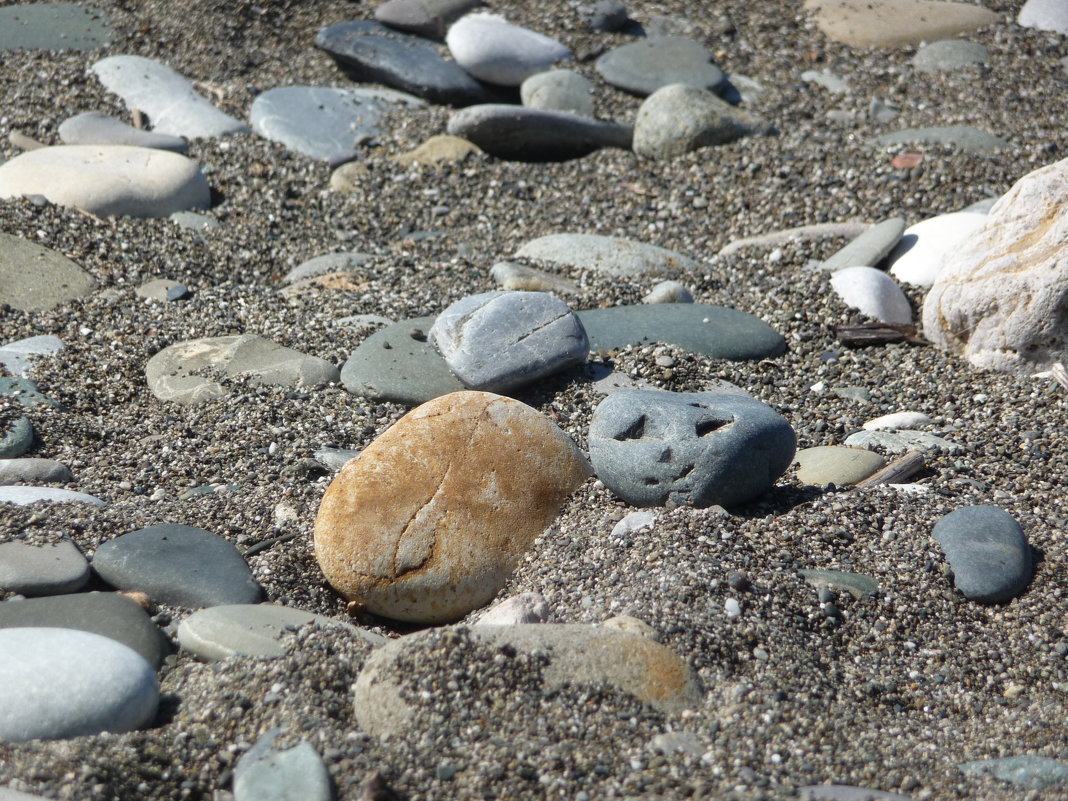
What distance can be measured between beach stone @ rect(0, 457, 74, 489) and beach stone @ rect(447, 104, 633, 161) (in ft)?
12.4

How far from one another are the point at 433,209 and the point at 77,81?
8.96 ft

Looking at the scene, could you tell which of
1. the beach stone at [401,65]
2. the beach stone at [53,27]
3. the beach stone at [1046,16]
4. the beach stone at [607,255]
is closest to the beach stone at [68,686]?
the beach stone at [607,255]

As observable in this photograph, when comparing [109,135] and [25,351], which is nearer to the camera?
[25,351]

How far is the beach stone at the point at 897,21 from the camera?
7.57 metres

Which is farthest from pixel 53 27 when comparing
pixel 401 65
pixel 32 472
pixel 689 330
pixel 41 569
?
pixel 41 569

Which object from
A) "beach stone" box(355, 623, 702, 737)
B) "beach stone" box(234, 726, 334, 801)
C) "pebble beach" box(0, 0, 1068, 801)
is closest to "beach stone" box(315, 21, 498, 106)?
"pebble beach" box(0, 0, 1068, 801)

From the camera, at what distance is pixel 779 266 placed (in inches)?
204

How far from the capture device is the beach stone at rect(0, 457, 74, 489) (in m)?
3.27

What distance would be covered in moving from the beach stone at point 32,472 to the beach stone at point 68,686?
1131mm

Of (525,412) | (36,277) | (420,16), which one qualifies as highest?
(525,412)

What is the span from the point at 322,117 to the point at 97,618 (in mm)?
4817

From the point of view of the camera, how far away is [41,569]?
105 inches

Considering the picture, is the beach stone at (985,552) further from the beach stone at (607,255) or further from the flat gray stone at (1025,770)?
the beach stone at (607,255)

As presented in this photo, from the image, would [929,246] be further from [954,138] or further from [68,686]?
[68,686]
